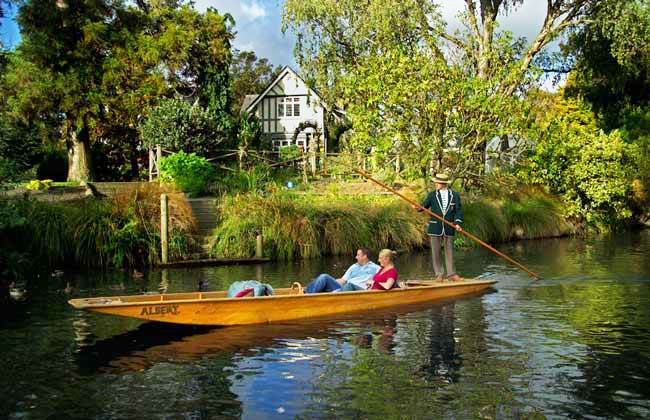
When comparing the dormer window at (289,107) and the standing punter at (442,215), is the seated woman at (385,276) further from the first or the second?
the dormer window at (289,107)

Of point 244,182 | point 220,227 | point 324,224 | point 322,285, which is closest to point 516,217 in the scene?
point 324,224

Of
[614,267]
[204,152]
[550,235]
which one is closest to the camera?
[614,267]

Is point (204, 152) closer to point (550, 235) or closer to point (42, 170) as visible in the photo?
point (42, 170)

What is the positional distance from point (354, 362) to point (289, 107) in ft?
126

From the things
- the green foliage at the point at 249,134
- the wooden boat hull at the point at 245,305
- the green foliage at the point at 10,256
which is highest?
the green foliage at the point at 249,134

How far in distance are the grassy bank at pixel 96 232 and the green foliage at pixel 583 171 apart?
12.4m

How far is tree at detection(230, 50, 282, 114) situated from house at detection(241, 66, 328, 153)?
8.25 m

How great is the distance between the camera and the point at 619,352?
7.84 metres

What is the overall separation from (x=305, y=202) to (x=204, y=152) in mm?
9377

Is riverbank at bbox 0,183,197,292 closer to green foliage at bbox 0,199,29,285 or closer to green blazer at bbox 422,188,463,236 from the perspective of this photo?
green foliage at bbox 0,199,29,285

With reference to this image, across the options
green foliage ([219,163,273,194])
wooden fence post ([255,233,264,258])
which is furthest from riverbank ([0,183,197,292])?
green foliage ([219,163,273,194])

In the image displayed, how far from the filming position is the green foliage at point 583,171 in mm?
23062

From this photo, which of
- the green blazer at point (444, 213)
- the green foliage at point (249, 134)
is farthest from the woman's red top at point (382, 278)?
the green foliage at point (249, 134)

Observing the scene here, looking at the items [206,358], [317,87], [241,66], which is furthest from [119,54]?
[241,66]
